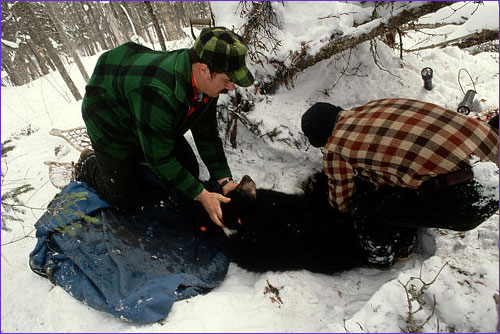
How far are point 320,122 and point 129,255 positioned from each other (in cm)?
179

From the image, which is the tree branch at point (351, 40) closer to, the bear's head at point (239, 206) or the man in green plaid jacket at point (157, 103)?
the man in green plaid jacket at point (157, 103)

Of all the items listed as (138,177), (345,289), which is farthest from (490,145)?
(138,177)

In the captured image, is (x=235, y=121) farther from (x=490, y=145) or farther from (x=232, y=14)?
(x=490, y=145)

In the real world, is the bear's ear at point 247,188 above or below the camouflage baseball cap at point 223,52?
below

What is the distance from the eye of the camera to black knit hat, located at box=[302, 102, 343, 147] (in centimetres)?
188

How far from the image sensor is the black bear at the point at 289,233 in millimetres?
2184

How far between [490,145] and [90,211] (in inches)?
112

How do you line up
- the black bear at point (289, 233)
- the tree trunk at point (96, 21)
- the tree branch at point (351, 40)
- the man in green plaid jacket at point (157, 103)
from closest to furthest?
the man in green plaid jacket at point (157, 103) → the black bear at point (289, 233) → the tree branch at point (351, 40) → the tree trunk at point (96, 21)

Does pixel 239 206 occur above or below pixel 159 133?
below

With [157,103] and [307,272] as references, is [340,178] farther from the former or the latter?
[157,103]

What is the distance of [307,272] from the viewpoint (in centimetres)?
215

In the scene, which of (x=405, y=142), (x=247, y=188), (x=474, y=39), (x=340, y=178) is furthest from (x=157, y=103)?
(x=474, y=39)

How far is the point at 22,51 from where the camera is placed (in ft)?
50.9

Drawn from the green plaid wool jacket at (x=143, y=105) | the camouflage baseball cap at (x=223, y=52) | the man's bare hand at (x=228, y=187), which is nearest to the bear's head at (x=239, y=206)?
the man's bare hand at (x=228, y=187)
